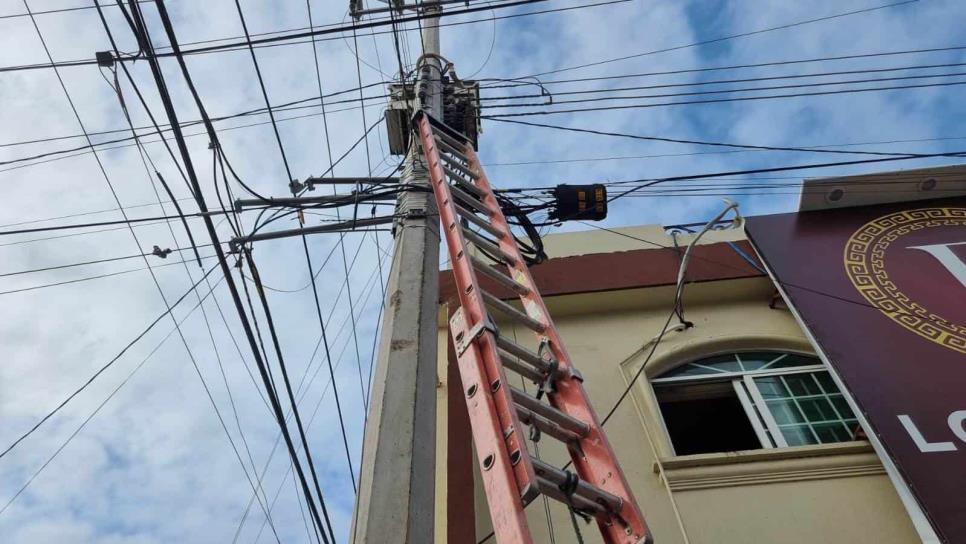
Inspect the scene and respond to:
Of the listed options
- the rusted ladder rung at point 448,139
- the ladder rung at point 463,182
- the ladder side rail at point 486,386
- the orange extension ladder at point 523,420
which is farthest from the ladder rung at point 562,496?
the rusted ladder rung at point 448,139

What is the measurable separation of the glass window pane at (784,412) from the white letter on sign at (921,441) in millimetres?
957

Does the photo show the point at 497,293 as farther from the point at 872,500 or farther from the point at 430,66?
the point at 872,500

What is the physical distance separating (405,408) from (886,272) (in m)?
5.87

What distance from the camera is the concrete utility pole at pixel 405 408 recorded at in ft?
7.04

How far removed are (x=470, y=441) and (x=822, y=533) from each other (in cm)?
274

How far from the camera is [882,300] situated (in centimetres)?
602

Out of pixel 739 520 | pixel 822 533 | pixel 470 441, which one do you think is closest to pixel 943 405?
pixel 822 533

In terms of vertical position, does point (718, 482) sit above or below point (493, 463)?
above

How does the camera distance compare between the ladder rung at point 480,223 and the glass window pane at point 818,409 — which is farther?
the glass window pane at point 818,409

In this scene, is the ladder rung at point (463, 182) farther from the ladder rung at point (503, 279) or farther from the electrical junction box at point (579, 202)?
the electrical junction box at point (579, 202)

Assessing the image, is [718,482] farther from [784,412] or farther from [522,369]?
[522,369]

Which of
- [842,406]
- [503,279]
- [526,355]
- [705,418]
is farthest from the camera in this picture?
[705,418]

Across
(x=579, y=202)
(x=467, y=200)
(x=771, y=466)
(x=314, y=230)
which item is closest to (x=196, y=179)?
(x=314, y=230)

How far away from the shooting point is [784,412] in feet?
19.1
